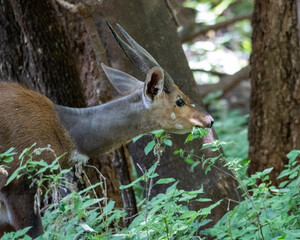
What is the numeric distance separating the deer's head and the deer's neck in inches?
4.0

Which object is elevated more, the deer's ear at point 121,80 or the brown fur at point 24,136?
the deer's ear at point 121,80

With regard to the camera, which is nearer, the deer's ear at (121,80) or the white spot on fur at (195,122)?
the white spot on fur at (195,122)

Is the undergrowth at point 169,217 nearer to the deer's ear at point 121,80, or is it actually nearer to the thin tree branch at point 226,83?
the deer's ear at point 121,80

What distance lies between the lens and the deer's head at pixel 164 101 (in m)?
5.36

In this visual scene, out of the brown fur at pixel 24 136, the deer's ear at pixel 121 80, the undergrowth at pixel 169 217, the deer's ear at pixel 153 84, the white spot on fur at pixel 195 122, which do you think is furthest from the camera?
the deer's ear at pixel 121 80

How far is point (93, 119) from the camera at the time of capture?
5.45 m

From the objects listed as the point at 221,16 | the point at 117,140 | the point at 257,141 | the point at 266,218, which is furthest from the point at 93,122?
the point at 221,16

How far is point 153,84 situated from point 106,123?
563 mm

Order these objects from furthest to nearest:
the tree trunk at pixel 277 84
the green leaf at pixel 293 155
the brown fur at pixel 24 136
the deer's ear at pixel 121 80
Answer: the tree trunk at pixel 277 84 < the deer's ear at pixel 121 80 < the brown fur at pixel 24 136 < the green leaf at pixel 293 155

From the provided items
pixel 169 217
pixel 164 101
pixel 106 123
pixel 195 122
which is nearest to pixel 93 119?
pixel 106 123

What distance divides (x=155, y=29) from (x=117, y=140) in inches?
54.1

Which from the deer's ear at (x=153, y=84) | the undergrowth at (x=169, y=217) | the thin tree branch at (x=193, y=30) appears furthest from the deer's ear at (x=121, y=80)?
the thin tree branch at (x=193, y=30)

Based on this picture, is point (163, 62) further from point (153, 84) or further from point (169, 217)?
point (169, 217)

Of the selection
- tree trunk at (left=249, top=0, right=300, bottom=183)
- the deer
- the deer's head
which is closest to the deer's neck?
the deer
